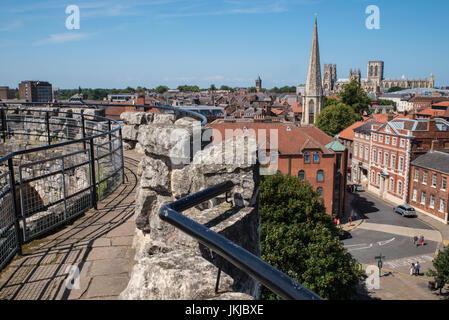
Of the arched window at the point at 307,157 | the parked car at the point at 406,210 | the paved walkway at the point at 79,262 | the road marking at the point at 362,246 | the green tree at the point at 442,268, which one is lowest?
the road marking at the point at 362,246

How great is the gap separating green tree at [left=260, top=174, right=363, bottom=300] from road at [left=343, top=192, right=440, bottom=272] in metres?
9.78

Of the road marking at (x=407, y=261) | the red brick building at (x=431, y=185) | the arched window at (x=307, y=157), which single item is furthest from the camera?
the red brick building at (x=431, y=185)

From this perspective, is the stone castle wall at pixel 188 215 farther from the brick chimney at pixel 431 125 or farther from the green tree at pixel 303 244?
the brick chimney at pixel 431 125

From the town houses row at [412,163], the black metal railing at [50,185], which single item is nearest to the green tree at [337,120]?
the town houses row at [412,163]

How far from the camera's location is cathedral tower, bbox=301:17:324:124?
99.5m

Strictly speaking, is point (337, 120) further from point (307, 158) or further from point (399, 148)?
point (307, 158)

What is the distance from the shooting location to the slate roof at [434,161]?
3853 cm

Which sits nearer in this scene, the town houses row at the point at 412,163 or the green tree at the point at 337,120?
the town houses row at the point at 412,163

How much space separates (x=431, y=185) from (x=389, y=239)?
9081mm

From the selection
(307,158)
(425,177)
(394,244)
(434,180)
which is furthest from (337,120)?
(394,244)

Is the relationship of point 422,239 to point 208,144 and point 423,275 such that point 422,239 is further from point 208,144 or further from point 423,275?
point 208,144

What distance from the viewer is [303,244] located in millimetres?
20609

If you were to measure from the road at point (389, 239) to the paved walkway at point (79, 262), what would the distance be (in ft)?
91.3
